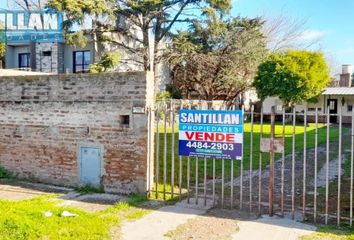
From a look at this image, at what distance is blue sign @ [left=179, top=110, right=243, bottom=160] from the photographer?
694 cm

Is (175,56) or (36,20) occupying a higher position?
(36,20)

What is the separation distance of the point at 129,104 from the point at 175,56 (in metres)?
20.0

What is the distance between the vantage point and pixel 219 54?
28.2m

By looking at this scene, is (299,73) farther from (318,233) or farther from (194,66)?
(318,233)

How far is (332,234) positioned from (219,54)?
2337cm

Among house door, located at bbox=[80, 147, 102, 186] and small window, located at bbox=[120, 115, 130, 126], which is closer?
small window, located at bbox=[120, 115, 130, 126]

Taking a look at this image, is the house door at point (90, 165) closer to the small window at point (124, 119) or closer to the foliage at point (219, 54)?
the small window at point (124, 119)

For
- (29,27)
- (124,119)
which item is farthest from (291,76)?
(29,27)

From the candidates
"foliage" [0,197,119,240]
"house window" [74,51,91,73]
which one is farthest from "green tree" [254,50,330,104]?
"foliage" [0,197,119,240]

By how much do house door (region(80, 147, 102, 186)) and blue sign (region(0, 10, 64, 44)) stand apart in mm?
22402

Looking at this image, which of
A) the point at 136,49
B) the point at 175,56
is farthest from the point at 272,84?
the point at 136,49

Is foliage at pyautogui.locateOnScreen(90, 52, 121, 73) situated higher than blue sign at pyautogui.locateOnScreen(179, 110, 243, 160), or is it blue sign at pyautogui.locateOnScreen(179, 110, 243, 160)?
foliage at pyautogui.locateOnScreen(90, 52, 121, 73)

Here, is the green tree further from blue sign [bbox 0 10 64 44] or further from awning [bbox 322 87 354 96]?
blue sign [bbox 0 10 64 44]

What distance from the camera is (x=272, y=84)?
2625cm
